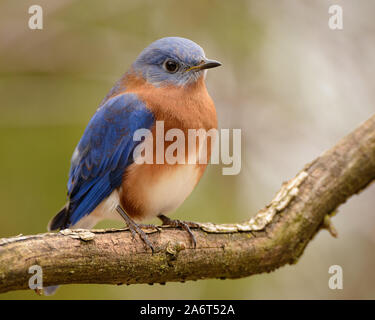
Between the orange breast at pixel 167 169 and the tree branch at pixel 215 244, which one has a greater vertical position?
the orange breast at pixel 167 169

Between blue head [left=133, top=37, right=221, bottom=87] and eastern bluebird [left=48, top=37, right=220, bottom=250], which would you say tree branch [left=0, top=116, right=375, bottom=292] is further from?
blue head [left=133, top=37, right=221, bottom=87]

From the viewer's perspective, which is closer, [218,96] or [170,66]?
[170,66]

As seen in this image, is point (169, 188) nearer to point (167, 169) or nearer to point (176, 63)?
point (167, 169)

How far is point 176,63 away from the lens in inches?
168

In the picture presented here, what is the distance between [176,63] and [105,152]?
3.15 ft

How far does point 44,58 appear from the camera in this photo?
6.03 meters

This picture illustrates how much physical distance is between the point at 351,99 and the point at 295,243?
277 centimetres

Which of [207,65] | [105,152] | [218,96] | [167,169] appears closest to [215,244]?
[167,169]

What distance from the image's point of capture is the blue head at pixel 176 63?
4230 mm

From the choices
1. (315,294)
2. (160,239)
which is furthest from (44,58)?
(315,294)

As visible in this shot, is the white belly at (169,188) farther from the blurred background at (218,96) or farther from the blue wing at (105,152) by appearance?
the blurred background at (218,96)

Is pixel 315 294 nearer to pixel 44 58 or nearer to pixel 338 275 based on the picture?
pixel 338 275

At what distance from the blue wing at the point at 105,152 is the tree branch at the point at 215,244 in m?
0.64

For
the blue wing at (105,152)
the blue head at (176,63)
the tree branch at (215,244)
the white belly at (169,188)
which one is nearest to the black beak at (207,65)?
the blue head at (176,63)
